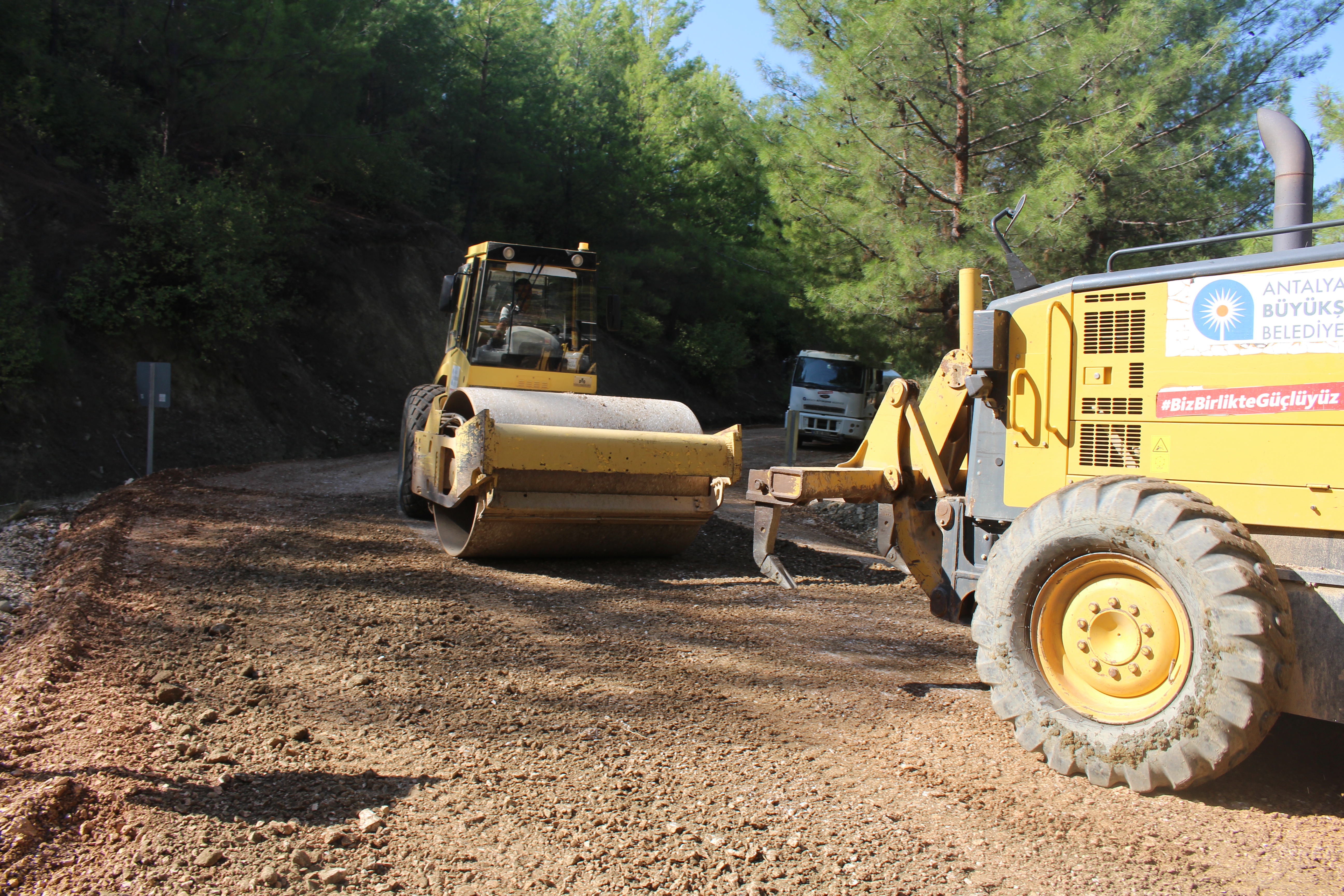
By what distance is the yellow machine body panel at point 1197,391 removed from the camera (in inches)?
143

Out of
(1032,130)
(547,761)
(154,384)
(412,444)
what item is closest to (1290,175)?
(547,761)

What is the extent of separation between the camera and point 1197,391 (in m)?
4.01

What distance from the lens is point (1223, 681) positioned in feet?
Result: 11.1

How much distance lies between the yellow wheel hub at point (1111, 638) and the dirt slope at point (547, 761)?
38 centimetres

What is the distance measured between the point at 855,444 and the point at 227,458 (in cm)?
1364

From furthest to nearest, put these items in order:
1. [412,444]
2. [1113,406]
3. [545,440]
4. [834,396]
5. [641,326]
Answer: [641,326] → [834,396] → [412,444] → [545,440] → [1113,406]

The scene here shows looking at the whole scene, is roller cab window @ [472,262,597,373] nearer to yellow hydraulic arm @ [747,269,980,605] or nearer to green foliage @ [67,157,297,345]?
yellow hydraulic arm @ [747,269,980,605]

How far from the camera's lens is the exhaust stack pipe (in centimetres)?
464

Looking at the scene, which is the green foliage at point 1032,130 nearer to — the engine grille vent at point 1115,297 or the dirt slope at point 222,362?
the engine grille vent at point 1115,297

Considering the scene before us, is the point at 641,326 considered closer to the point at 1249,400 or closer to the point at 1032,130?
the point at 1032,130

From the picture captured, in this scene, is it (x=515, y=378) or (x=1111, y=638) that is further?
(x=515, y=378)

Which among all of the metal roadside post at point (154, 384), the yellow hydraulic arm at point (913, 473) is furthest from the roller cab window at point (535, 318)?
the metal roadside post at point (154, 384)

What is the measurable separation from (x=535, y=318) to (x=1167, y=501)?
22.7ft

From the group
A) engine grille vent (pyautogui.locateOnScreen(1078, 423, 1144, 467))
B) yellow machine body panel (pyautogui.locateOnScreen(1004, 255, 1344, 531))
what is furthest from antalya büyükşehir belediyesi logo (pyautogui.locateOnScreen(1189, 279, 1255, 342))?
engine grille vent (pyautogui.locateOnScreen(1078, 423, 1144, 467))
